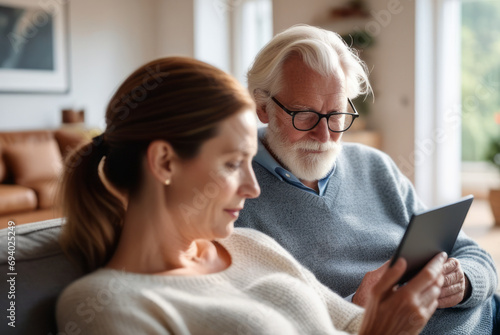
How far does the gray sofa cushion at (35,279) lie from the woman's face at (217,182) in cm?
24

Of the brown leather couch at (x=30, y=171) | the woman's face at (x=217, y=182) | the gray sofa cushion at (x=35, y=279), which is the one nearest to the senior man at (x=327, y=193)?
the woman's face at (x=217, y=182)

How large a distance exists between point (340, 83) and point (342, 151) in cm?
27

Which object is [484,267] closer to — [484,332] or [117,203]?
[484,332]

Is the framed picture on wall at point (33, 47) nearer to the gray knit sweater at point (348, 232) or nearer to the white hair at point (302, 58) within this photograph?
the white hair at point (302, 58)

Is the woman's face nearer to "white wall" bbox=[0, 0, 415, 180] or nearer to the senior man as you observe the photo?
the senior man

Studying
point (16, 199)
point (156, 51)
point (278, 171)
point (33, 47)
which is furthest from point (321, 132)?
point (156, 51)

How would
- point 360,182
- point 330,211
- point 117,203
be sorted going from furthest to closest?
point 360,182
point 330,211
point 117,203

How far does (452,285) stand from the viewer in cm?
139

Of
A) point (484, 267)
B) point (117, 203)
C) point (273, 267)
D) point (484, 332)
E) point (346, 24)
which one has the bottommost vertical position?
point (484, 332)

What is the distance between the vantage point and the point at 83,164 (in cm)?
103

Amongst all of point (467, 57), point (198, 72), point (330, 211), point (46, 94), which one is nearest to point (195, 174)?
point (198, 72)

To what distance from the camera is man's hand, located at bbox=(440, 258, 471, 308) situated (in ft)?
4.51

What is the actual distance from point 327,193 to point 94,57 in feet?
16.8

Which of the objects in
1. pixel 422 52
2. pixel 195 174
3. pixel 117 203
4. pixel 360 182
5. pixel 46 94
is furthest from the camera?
pixel 46 94
